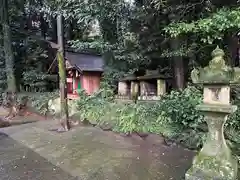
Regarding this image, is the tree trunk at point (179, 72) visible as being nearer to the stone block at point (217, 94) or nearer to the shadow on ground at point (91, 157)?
the shadow on ground at point (91, 157)

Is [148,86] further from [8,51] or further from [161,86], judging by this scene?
[8,51]

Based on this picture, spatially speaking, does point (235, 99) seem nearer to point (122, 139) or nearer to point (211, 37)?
point (211, 37)

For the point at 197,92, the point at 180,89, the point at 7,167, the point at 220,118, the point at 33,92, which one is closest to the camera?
the point at 220,118

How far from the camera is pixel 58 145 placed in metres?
5.54

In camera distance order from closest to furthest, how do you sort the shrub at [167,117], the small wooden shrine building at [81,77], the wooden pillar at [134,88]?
the shrub at [167,117], the wooden pillar at [134,88], the small wooden shrine building at [81,77]

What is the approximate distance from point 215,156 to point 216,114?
0.56 m

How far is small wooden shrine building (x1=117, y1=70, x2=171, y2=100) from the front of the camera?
22.1 ft

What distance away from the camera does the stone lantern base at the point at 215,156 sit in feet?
9.98

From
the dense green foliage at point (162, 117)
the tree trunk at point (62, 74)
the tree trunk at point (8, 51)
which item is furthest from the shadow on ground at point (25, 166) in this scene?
the tree trunk at point (8, 51)

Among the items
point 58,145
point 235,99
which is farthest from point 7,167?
point 235,99

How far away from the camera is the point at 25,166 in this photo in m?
4.35

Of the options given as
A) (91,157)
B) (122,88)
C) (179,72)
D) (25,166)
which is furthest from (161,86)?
(25,166)

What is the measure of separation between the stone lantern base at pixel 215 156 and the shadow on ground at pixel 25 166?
190 cm

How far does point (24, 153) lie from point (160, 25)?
4.78 metres
